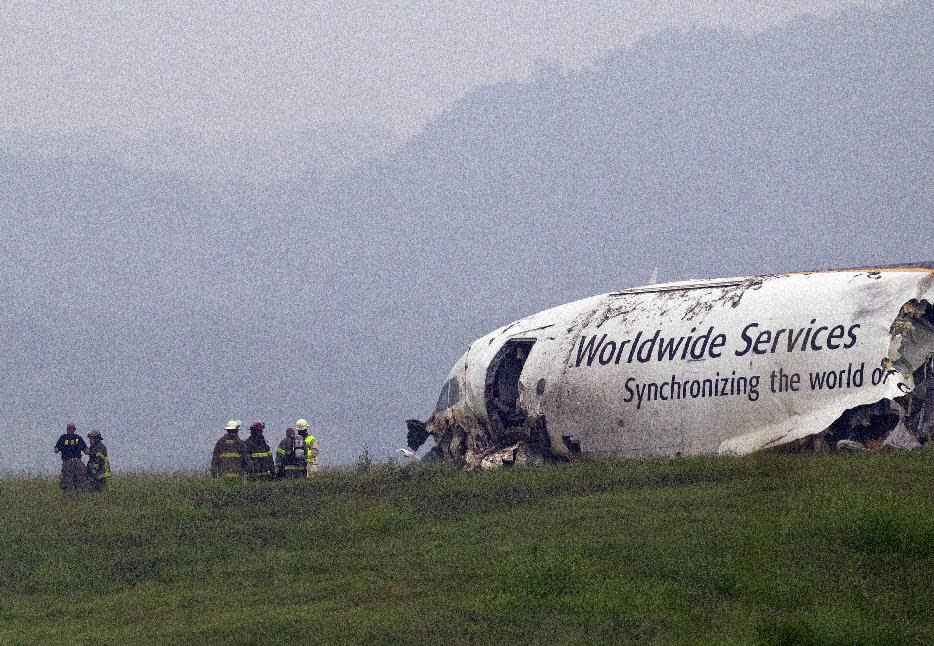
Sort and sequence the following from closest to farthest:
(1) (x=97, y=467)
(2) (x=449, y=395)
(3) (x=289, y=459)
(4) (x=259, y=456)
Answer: (1) (x=97, y=467), (4) (x=259, y=456), (3) (x=289, y=459), (2) (x=449, y=395)

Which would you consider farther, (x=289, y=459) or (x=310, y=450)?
(x=310, y=450)

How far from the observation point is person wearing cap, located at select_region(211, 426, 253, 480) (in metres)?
32.7

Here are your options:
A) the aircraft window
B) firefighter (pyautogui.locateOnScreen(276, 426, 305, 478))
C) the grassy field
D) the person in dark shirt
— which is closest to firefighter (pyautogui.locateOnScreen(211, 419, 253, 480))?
firefighter (pyautogui.locateOnScreen(276, 426, 305, 478))

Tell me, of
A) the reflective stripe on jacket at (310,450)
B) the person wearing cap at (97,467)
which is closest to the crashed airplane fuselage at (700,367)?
the reflective stripe on jacket at (310,450)

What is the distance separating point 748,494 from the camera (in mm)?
22375

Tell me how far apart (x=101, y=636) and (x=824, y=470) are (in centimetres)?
1236

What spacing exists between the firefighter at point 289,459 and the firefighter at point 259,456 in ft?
0.97

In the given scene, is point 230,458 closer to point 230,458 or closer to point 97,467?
point 230,458

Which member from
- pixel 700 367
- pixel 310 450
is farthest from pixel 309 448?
pixel 700 367

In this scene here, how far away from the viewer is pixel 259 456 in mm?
33562

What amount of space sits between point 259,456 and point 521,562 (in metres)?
16.5

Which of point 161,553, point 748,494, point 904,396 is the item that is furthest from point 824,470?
point 161,553

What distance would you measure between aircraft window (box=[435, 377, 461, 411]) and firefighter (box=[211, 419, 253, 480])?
5689mm

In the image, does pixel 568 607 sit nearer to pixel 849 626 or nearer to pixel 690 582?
pixel 690 582
